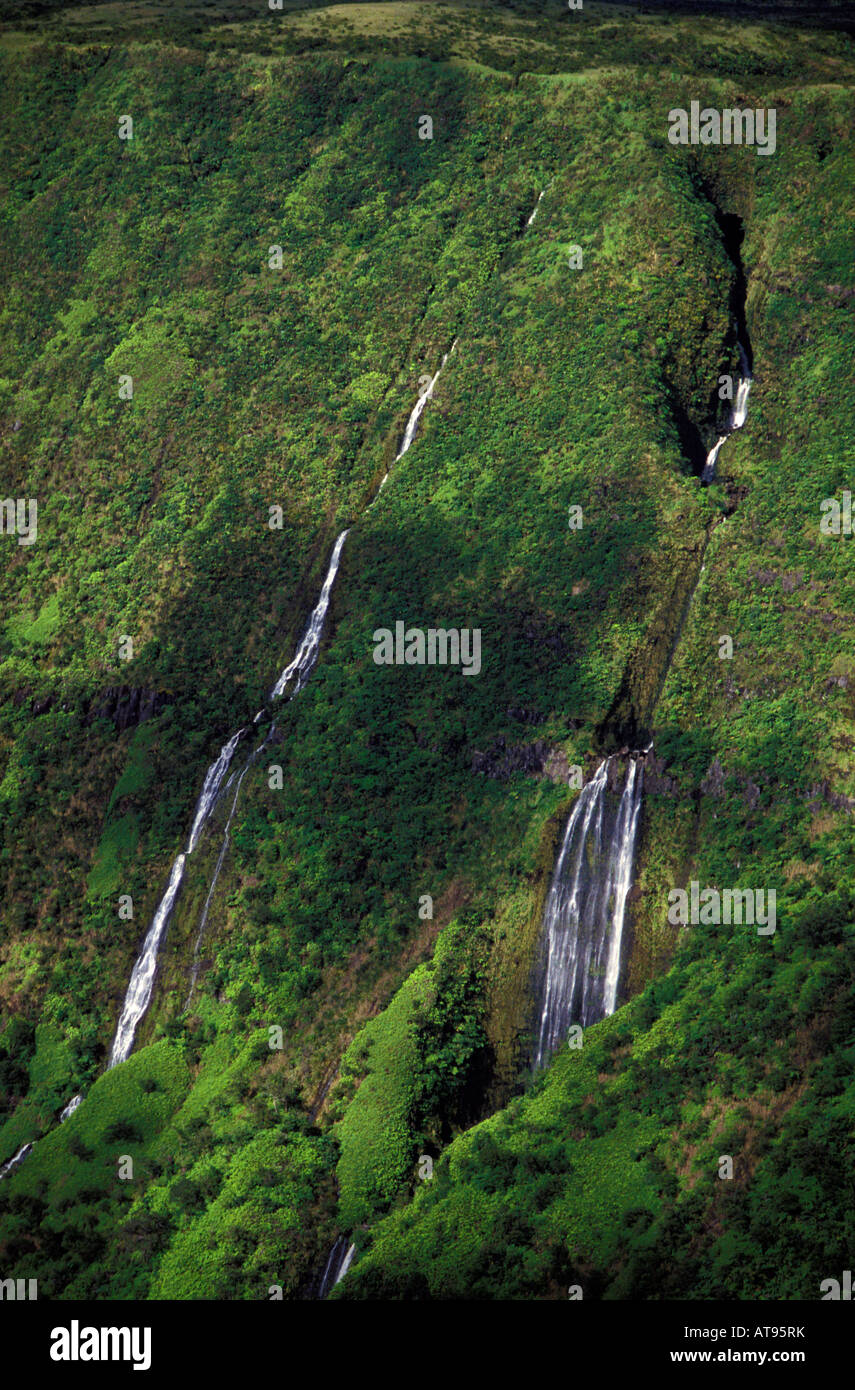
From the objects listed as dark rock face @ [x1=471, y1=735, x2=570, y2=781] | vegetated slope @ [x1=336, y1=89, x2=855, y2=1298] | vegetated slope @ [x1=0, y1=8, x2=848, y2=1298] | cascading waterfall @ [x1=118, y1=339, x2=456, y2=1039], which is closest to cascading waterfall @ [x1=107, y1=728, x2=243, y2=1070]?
cascading waterfall @ [x1=118, y1=339, x2=456, y2=1039]

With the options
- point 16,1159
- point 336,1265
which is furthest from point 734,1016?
point 16,1159

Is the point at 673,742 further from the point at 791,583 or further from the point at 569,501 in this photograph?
the point at 569,501

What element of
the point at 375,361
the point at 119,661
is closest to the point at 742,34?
the point at 375,361

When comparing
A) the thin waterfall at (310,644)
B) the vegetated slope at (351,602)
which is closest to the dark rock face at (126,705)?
the vegetated slope at (351,602)

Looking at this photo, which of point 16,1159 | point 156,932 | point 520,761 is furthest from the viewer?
point 156,932

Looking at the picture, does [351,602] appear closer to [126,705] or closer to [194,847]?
[126,705]

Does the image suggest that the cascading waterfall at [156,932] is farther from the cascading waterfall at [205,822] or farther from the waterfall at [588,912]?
the waterfall at [588,912]
